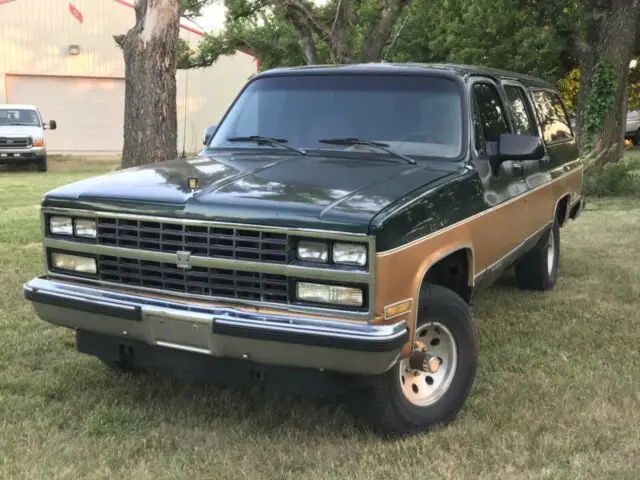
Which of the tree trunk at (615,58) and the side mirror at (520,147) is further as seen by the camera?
the tree trunk at (615,58)

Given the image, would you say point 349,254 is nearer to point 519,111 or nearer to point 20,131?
point 519,111

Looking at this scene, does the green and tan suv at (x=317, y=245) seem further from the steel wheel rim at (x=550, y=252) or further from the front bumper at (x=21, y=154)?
the front bumper at (x=21, y=154)

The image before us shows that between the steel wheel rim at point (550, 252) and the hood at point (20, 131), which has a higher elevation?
the hood at point (20, 131)

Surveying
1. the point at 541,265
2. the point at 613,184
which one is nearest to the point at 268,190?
the point at 541,265

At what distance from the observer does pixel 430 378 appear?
12.5 feet

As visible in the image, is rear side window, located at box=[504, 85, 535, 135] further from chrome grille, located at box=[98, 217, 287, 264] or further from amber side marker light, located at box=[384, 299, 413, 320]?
chrome grille, located at box=[98, 217, 287, 264]

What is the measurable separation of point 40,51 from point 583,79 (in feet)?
65.7

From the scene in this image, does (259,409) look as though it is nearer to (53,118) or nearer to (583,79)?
(583,79)

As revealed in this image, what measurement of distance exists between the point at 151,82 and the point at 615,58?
1153 cm

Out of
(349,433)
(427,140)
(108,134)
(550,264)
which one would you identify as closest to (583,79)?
(550,264)

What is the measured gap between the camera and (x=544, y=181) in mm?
5680

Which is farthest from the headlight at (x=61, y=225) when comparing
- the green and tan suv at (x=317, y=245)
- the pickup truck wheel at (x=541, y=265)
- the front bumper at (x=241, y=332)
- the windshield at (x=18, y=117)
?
the windshield at (x=18, y=117)

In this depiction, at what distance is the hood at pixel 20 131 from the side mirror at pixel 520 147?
1983 centimetres

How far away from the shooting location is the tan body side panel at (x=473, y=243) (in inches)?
125
